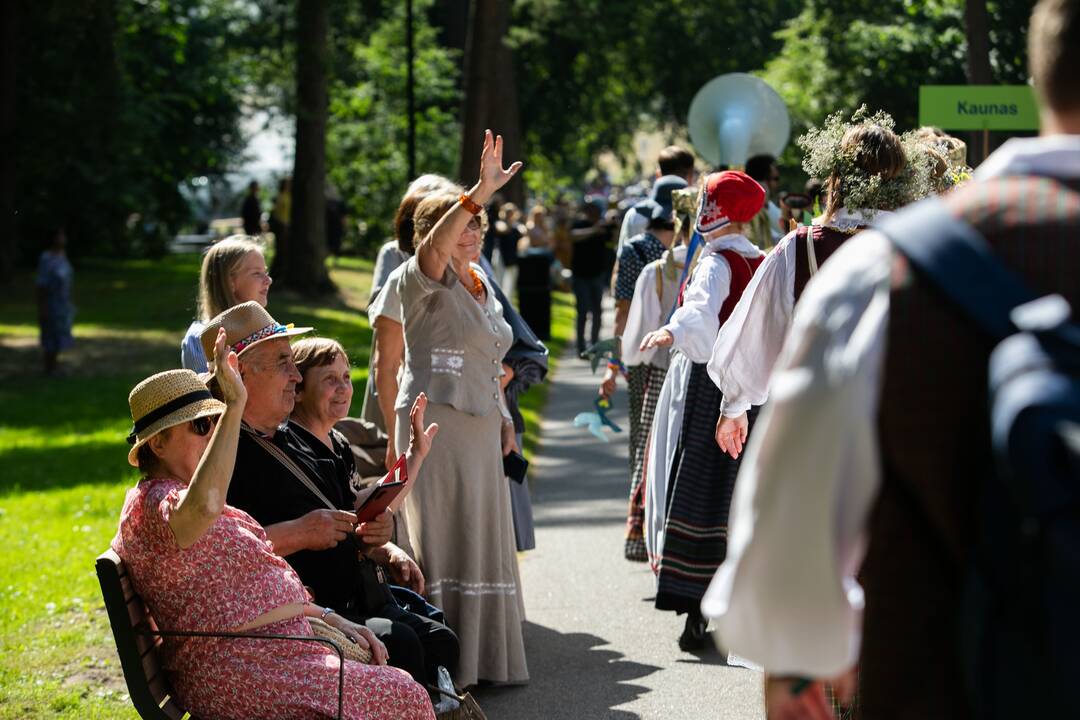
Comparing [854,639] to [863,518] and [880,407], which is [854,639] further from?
[880,407]

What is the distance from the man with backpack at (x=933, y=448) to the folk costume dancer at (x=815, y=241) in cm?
237

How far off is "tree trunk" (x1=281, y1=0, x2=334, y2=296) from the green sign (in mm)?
12217

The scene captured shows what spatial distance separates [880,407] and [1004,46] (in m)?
23.5

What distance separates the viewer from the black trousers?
475 cm

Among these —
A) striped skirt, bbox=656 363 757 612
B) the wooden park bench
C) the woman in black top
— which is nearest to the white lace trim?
the woman in black top

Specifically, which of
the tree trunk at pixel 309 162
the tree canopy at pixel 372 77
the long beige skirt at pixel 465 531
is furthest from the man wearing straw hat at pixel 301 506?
the tree trunk at pixel 309 162

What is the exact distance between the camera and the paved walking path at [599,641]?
5.80 m

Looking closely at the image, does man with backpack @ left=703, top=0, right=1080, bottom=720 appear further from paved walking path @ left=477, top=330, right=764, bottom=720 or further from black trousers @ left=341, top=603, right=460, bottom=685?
paved walking path @ left=477, top=330, right=764, bottom=720

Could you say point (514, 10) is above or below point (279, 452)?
above

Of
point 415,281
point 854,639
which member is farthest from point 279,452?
point 854,639

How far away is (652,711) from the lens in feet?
18.7

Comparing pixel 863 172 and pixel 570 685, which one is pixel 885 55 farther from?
pixel 863 172

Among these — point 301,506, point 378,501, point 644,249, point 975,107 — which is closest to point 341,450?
point 378,501

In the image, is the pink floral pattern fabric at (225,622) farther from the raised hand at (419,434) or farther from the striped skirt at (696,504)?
the striped skirt at (696,504)
